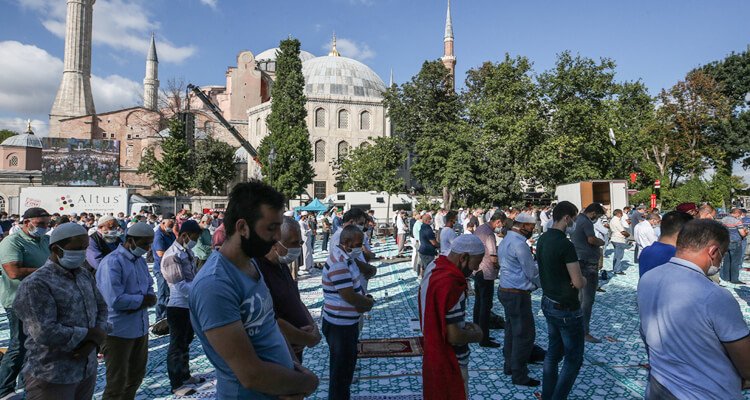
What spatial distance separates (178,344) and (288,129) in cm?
3775

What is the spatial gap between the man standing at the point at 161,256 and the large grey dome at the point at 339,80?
141 feet

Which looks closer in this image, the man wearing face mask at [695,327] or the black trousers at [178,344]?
the man wearing face mask at [695,327]

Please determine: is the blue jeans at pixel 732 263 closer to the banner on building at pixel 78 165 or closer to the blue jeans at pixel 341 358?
the blue jeans at pixel 341 358

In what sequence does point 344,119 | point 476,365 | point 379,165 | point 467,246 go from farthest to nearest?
point 344,119, point 379,165, point 476,365, point 467,246

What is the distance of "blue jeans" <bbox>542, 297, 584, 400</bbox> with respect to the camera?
4020 millimetres

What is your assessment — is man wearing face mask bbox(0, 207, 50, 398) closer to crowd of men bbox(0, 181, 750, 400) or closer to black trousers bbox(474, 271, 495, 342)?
crowd of men bbox(0, 181, 750, 400)

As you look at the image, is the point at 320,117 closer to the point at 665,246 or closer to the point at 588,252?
the point at 588,252

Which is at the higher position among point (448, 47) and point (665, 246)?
point (448, 47)

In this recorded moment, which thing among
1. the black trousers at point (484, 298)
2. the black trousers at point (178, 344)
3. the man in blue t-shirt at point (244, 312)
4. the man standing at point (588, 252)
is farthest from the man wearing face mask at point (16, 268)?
the man standing at point (588, 252)

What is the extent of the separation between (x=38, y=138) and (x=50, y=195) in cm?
3870

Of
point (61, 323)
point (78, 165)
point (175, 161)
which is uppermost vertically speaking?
point (175, 161)

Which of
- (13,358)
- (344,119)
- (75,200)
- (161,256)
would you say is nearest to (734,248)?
(161,256)

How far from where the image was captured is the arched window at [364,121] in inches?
2008

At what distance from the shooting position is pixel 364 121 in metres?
51.3
